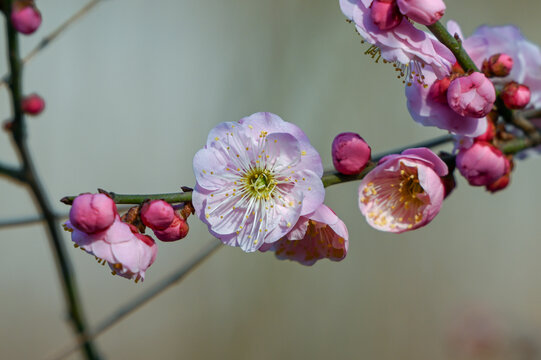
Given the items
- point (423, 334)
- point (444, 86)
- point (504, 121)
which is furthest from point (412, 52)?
point (423, 334)

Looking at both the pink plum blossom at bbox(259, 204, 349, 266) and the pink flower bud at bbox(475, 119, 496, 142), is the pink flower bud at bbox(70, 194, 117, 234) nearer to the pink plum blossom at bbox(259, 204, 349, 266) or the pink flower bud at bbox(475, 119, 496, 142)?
the pink plum blossom at bbox(259, 204, 349, 266)

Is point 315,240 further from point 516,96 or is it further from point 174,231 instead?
point 516,96

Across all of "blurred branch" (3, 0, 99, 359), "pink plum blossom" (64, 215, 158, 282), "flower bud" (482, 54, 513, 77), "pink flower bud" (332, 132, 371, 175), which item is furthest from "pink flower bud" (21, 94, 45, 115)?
"flower bud" (482, 54, 513, 77)

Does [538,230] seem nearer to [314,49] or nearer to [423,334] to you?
[423,334]

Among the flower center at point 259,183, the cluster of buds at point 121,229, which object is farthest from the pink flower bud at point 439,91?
the cluster of buds at point 121,229

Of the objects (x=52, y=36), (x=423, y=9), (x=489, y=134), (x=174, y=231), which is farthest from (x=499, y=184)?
(x=52, y=36)
